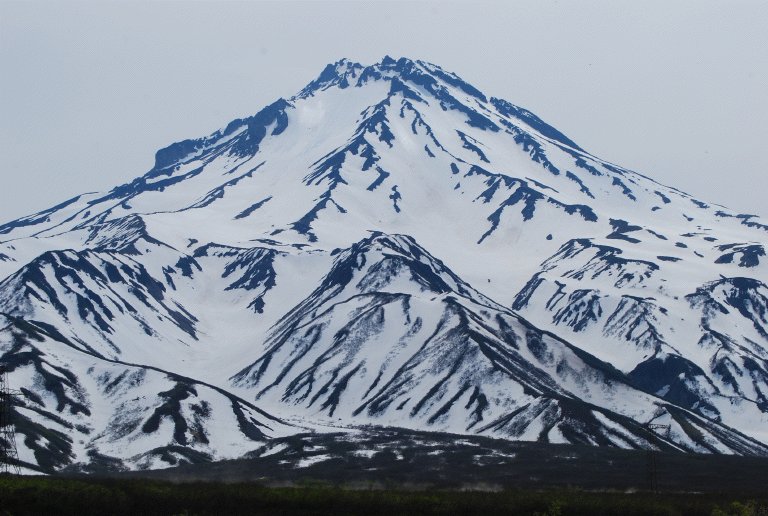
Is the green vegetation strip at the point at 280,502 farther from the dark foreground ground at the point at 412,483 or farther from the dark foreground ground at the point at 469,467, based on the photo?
the dark foreground ground at the point at 469,467

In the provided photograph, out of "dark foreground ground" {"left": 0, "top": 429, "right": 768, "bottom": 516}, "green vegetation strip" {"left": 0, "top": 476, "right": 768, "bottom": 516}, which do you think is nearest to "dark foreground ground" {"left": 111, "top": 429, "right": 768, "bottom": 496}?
"dark foreground ground" {"left": 0, "top": 429, "right": 768, "bottom": 516}

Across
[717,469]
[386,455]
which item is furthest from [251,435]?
[717,469]

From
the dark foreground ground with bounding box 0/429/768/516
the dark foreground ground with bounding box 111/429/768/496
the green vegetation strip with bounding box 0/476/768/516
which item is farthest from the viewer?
the dark foreground ground with bounding box 111/429/768/496

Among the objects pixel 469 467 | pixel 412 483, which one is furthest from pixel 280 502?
pixel 469 467

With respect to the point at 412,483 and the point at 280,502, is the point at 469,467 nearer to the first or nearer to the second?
the point at 412,483

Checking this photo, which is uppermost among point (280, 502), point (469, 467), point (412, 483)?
point (469, 467)

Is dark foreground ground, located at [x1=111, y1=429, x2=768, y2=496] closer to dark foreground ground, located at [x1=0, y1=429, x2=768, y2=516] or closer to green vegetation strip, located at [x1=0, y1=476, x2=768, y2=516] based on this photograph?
dark foreground ground, located at [x1=0, y1=429, x2=768, y2=516]

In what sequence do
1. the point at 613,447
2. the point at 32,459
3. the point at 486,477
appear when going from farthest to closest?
the point at 613,447 → the point at 32,459 → the point at 486,477

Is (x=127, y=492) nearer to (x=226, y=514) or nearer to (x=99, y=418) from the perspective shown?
(x=226, y=514)
